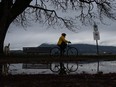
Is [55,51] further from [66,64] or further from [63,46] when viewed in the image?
[63,46]

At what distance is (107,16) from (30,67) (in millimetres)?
5317

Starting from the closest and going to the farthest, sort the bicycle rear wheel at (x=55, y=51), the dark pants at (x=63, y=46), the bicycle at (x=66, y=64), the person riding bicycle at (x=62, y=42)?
the bicycle at (x=66, y=64) → the person riding bicycle at (x=62, y=42) → the dark pants at (x=63, y=46) → the bicycle rear wheel at (x=55, y=51)

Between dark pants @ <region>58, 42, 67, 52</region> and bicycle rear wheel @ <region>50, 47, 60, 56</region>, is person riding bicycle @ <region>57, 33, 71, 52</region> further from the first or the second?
bicycle rear wheel @ <region>50, 47, 60, 56</region>

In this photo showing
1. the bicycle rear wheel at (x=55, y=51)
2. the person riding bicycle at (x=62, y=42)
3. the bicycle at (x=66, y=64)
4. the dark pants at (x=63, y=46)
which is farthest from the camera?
the bicycle rear wheel at (x=55, y=51)

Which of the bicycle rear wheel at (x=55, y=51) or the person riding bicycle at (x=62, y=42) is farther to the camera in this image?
the bicycle rear wheel at (x=55, y=51)

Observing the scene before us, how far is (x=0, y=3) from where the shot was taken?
23.0 meters

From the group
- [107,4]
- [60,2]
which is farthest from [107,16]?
[60,2]

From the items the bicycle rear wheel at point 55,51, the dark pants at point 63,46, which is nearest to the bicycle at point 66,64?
the bicycle rear wheel at point 55,51

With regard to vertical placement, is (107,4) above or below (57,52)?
above

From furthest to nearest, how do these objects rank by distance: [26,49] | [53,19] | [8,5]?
[53,19], [26,49], [8,5]

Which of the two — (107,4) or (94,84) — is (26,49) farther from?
(94,84)

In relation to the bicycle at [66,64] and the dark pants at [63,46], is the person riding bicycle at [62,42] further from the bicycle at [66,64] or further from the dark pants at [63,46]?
the bicycle at [66,64]

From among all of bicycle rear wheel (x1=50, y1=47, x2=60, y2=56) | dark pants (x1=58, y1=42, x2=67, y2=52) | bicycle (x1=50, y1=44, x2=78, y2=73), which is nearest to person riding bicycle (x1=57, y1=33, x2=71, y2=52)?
dark pants (x1=58, y1=42, x2=67, y2=52)

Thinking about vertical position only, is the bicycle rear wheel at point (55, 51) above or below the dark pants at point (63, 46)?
below
